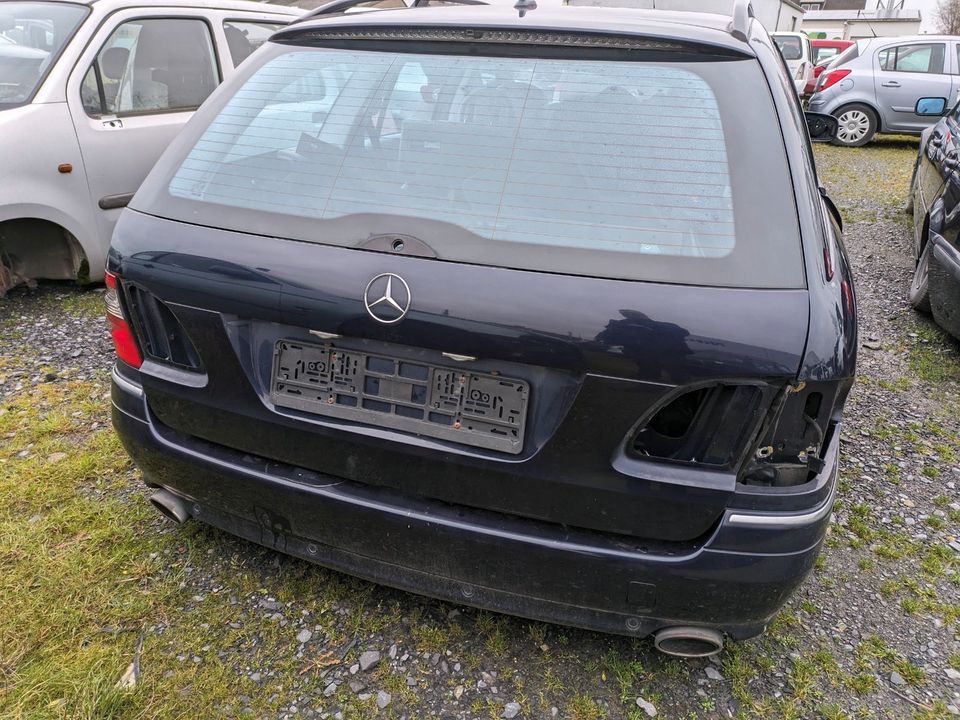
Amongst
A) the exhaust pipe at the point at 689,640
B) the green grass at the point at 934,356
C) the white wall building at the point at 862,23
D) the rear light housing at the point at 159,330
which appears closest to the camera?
the exhaust pipe at the point at 689,640

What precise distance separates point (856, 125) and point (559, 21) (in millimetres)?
11066

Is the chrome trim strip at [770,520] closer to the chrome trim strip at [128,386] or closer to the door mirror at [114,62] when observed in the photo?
the chrome trim strip at [128,386]

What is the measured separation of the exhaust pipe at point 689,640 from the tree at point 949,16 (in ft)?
146

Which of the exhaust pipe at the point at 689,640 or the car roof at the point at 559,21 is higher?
the car roof at the point at 559,21

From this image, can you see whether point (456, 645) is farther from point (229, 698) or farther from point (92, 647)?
point (92, 647)

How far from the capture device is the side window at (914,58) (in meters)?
10.5

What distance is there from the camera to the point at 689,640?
181 cm

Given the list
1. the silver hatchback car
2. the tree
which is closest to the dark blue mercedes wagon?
the silver hatchback car

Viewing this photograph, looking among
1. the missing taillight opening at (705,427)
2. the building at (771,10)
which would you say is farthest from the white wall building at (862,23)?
the missing taillight opening at (705,427)

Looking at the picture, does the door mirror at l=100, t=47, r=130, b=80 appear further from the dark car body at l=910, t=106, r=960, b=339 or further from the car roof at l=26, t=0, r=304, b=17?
the dark car body at l=910, t=106, r=960, b=339

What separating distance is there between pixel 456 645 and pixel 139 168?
3740 mm

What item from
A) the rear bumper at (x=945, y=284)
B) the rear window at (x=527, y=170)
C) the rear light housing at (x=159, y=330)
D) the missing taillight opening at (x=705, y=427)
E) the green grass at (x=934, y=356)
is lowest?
the green grass at (x=934, y=356)

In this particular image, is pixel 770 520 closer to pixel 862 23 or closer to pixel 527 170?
pixel 527 170

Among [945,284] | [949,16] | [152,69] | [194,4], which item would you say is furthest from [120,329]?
[949,16]
